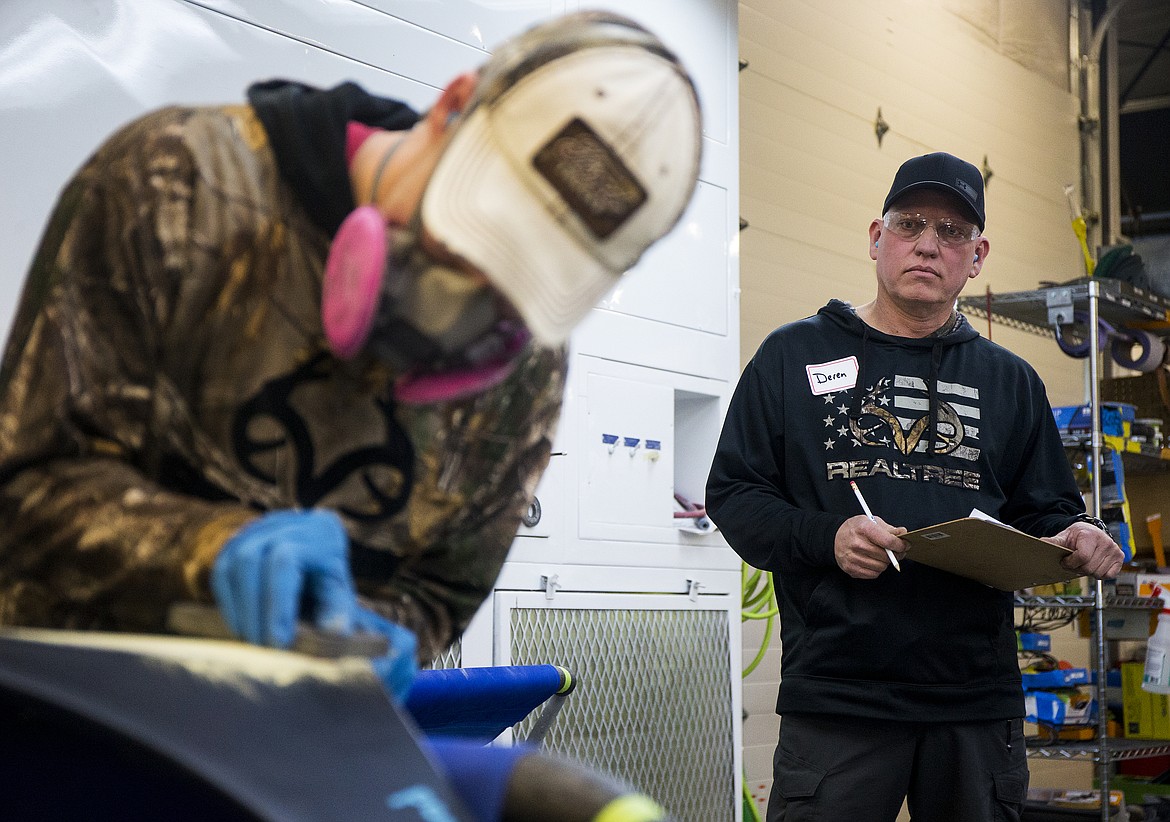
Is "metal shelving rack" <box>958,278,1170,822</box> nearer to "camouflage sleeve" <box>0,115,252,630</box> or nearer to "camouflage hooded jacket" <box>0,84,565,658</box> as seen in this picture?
"camouflage hooded jacket" <box>0,84,565,658</box>

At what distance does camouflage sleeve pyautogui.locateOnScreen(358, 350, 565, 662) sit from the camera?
0.94m

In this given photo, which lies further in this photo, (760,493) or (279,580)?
(760,493)

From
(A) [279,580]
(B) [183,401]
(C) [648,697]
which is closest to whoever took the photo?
(A) [279,580]

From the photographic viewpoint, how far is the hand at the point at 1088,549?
6.67 feet

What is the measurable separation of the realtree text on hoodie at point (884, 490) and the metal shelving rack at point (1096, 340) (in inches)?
87.8

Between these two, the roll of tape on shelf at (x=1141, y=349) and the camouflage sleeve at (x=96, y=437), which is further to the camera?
the roll of tape on shelf at (x=1141, y=349)

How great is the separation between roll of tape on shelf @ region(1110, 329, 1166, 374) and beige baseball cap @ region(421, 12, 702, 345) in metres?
4.67

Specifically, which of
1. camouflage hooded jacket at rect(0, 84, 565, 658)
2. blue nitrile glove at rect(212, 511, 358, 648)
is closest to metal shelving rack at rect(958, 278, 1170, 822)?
camouflage hooded jacket at rect(0, 84, 565, 658)

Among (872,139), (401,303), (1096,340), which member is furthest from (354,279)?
(872,139)

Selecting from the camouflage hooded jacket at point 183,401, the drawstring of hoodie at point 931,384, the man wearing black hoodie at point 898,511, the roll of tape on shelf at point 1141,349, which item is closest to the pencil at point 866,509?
the man wearing black hoodie at point 898,511

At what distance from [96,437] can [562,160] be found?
346 millimetres

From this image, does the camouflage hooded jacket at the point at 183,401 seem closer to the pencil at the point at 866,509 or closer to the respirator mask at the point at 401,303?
the respirator mask at the point at 401,303

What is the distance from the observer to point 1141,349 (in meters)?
5.31

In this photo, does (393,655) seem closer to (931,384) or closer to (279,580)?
(279,580)
